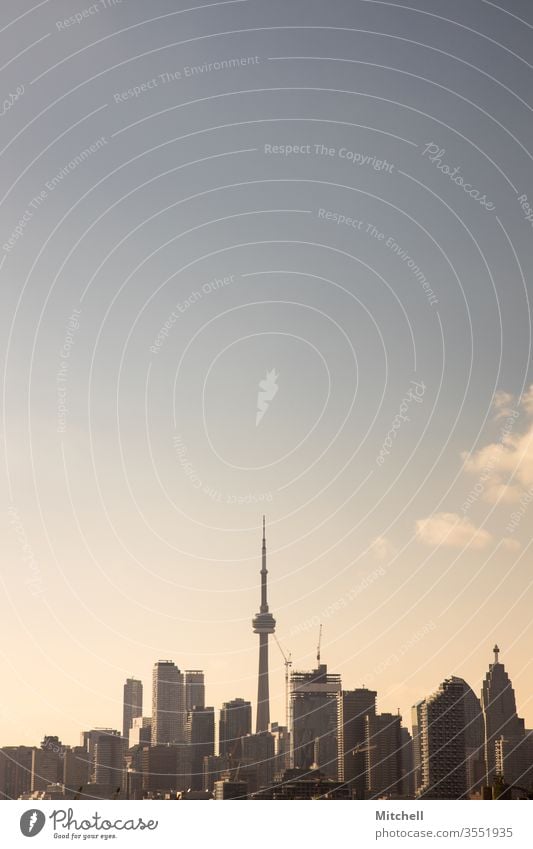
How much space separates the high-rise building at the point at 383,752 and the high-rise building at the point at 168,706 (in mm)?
11221

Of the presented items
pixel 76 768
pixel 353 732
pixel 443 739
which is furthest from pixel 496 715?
pixel 76 768

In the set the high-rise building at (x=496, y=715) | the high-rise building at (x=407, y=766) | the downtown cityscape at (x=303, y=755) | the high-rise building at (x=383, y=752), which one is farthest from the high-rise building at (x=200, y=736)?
the high-rise building at (x=496, y=715)

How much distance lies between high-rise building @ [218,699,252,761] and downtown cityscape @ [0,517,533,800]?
0.29 ft

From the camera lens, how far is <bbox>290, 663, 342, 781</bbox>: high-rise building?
59906 millimetres

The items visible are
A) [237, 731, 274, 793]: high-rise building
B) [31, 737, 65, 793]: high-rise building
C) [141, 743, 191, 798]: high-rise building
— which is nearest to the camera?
[31, 737, 65, 793]: high-rise building

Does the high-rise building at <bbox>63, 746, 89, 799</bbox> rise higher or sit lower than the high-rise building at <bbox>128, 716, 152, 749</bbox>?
lower

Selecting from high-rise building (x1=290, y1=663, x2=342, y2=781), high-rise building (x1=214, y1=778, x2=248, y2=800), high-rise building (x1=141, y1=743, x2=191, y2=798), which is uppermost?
high-rise building (x1=290, y1=663, x2=342, y2=781)

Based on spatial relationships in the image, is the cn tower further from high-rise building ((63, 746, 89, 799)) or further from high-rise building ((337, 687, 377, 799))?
high-rise building ((63, 746, 89, 799))

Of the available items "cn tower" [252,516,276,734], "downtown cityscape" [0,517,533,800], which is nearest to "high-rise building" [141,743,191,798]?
"downtown cityscape" [0,517,533,800]

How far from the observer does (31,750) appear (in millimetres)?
48156
